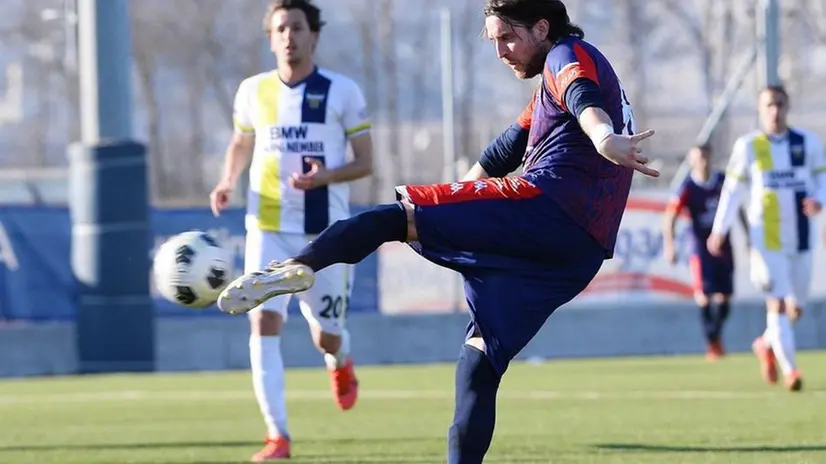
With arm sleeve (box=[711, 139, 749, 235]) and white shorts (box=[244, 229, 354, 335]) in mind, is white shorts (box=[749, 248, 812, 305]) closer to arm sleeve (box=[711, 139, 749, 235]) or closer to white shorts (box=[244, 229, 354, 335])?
arm sleeve (box=[711, 139, 749, 235])

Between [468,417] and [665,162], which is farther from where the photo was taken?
[665,162]

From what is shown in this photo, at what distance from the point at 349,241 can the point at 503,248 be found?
0.59 m

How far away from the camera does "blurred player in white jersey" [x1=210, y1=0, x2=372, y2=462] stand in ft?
32.3

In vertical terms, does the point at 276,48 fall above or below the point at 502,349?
above

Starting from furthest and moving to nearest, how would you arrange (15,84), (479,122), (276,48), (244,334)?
(15,84) → (479,122) → (244,334) → (276,48)

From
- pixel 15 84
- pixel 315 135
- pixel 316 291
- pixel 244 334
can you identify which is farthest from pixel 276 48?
pixel 15 84

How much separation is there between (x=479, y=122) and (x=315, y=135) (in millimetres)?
32128

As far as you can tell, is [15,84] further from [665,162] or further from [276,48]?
[276,48]

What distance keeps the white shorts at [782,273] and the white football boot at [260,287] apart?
26.9ft

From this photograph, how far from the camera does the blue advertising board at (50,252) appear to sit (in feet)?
63.0

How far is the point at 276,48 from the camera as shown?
9.92m

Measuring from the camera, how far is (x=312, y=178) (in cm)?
965

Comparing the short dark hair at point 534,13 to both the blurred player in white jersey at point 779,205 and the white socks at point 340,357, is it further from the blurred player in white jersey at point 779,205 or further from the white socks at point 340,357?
the blurred player in white jersey at point 779,205

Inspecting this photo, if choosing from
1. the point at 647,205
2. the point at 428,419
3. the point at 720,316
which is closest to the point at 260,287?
the point at 428,419
